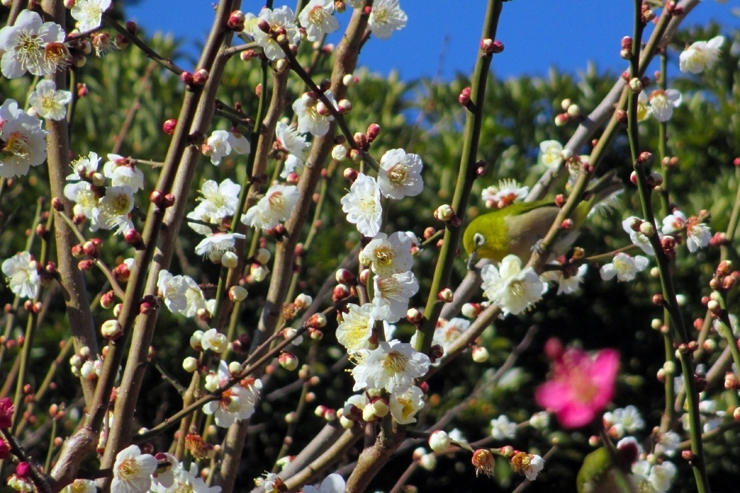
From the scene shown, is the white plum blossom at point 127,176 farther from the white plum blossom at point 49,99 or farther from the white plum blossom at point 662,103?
the white plum blossom at point 662,103

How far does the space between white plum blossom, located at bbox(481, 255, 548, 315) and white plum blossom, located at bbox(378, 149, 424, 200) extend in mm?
301

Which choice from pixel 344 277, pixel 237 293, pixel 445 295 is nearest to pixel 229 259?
pixel 237 293

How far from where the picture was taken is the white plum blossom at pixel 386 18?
2.03 metres

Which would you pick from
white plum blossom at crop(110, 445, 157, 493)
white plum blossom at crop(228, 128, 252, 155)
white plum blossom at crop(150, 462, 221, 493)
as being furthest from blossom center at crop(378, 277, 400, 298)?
white plum blossom at crop(228, 128, 252, 155)

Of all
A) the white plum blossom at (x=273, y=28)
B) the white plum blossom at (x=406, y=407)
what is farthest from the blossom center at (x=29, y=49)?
the white plum blossom at (x=406, y=407)

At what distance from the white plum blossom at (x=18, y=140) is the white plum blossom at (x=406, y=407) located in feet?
2.77

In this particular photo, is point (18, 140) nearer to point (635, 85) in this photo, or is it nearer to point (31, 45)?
point (31, 45)

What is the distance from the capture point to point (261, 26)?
1.66 m

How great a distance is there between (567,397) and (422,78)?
14.2 ft

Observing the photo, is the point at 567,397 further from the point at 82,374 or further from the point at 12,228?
the point at 12,228

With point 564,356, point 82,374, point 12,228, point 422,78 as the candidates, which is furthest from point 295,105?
point 422,78

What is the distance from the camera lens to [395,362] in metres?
1.43

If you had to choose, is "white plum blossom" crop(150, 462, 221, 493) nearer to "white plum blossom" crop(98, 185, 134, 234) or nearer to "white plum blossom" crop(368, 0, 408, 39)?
"white plum blossom" crop(98, 185, 134, 234)

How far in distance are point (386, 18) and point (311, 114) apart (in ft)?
1.24
